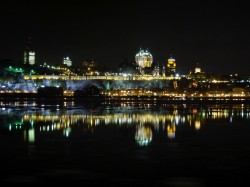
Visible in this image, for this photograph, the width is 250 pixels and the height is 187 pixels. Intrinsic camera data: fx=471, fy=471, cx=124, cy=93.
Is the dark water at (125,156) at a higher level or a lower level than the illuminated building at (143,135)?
lower

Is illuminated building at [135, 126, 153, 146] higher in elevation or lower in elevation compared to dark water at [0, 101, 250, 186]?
higher

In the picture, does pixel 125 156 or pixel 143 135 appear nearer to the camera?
pixel 125 156

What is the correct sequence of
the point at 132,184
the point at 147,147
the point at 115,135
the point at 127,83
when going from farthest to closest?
the point at 127,83, the point at 115,135, the point at 147,147, the point at 132,184

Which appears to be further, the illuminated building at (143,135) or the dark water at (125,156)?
the illuminated building at (143,135)

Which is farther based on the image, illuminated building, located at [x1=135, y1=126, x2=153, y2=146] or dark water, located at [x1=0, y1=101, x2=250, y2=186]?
illuminated building, located at [x1=135, y1=126, x2=153, y2=146]

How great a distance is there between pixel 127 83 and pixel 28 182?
413 feet

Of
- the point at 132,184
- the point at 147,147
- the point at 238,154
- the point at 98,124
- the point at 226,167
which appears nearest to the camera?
the point at 132,184

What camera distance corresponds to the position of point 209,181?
34.2 feet

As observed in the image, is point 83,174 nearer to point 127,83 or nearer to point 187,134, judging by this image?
point 187,134

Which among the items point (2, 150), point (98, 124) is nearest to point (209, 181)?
point (2, 150)

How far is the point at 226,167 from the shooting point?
11.8 meters

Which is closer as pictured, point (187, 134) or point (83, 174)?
point (83, 174)

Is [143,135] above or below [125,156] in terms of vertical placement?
above

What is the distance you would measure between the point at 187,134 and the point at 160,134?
1.16 m
